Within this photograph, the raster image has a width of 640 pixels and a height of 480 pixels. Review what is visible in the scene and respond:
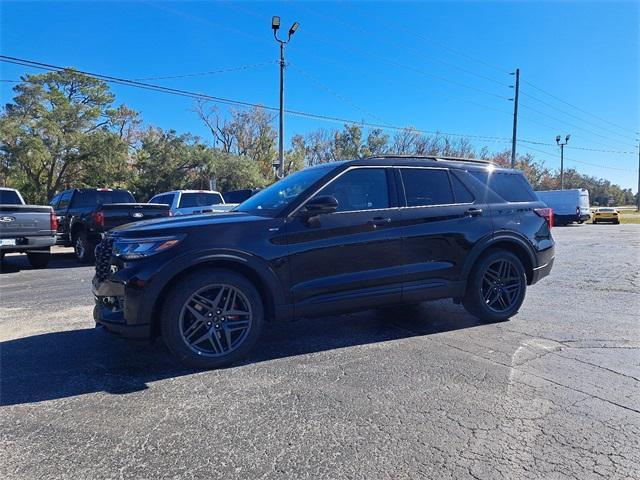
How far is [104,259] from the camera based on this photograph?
420cm

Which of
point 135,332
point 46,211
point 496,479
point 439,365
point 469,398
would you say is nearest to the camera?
point 496,479

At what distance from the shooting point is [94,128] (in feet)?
106

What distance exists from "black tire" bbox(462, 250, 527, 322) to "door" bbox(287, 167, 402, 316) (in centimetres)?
111

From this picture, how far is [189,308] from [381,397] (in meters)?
1.78

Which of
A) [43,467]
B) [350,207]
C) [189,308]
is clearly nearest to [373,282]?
[350,207]

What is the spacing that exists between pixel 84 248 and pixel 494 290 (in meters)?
9.90

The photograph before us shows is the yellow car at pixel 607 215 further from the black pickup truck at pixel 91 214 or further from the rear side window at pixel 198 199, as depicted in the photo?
the black pickup truck at pixel 91 214

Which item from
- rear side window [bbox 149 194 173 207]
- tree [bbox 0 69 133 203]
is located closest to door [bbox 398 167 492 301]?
rear side window [bbox 149 194 173 207]

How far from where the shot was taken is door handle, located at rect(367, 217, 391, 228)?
4.71 meters

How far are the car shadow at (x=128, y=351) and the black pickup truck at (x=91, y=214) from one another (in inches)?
235

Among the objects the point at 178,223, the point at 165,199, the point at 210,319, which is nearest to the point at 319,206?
the point at 178,223

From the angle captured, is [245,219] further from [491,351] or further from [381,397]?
[491,351]

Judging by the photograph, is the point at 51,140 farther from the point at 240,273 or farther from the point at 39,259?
the point at 240,273

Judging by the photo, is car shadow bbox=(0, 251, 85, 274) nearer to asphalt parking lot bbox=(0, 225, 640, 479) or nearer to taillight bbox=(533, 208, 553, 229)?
asphalt parking lot bbox=(0, 225, 640, 479)
